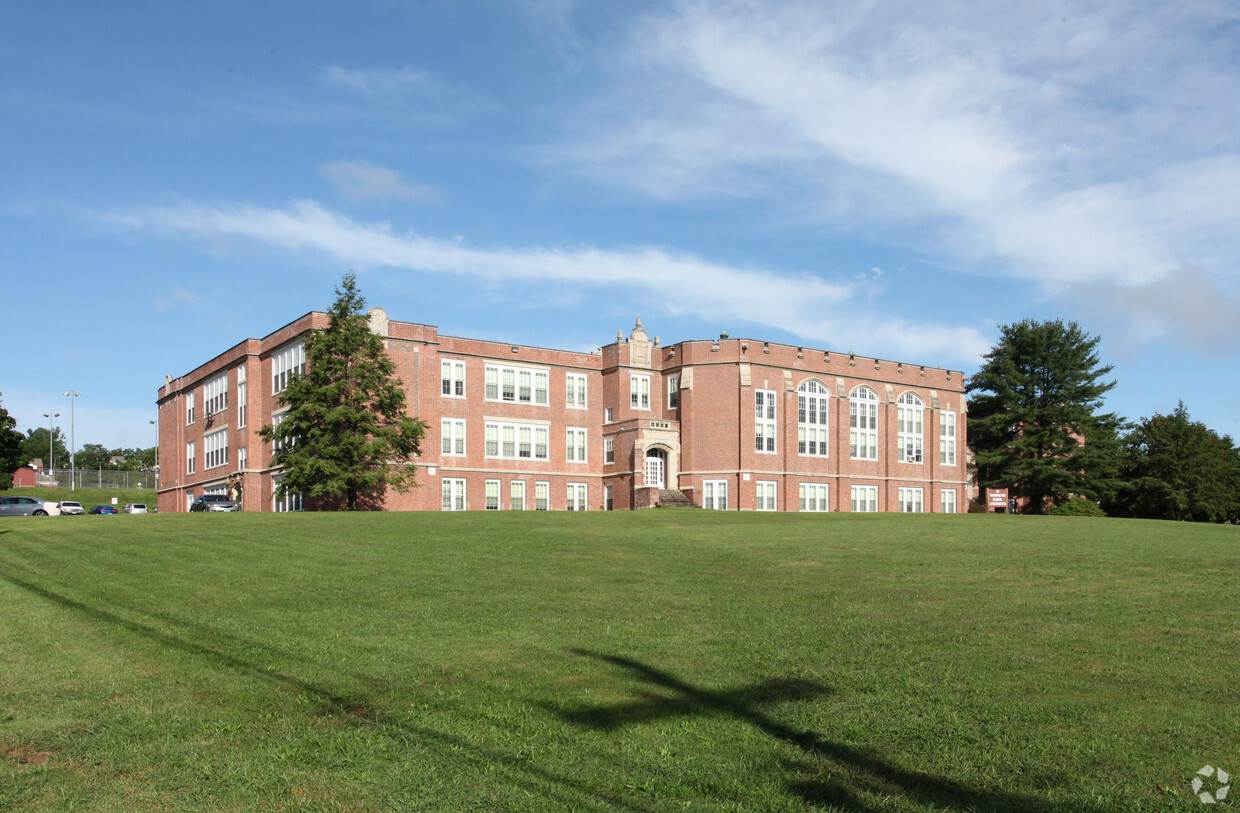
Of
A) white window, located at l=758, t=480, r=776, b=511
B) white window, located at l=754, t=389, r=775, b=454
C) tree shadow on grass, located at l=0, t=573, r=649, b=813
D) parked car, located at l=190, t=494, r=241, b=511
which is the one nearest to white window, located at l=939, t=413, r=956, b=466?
white window, located at l=754, t=389, r=775, b=454

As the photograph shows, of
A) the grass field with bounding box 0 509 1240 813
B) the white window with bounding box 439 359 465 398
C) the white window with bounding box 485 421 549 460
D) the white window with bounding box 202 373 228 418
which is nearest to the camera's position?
the grass field with bounding box 0 509 1240 813

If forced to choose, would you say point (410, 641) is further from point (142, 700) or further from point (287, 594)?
point (287, 594)

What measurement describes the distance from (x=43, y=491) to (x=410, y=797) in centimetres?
11800

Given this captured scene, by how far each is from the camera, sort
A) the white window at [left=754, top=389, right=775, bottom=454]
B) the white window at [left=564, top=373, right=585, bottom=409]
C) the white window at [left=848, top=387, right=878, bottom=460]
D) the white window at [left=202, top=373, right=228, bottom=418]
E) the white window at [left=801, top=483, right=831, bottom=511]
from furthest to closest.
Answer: the white window at [left=848, top=387, right=878, bottom=460] < the white window at [left=801, top=483, right=831, bottom=511] < the white window at [left=202, top=373, right=228, bottom=418] < the white window at [left=564, top=373, right=585, bottom=409] < the white window at [left=754, top=389, right=775, bottom=454]

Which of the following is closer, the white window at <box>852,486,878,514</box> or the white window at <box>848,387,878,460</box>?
the white window at <box>852,486,878,514</box>

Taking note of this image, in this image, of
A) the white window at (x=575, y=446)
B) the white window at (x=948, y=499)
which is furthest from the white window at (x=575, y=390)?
the white window at (x=948, y=499)

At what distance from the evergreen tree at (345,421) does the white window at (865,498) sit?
99.9 ft

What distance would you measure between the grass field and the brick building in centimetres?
3760

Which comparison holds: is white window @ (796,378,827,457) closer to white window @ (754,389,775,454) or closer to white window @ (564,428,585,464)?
white window @ (754,389,775,454)

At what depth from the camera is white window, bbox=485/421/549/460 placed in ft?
196

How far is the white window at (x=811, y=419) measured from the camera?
64500 mm

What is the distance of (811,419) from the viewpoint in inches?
2569
